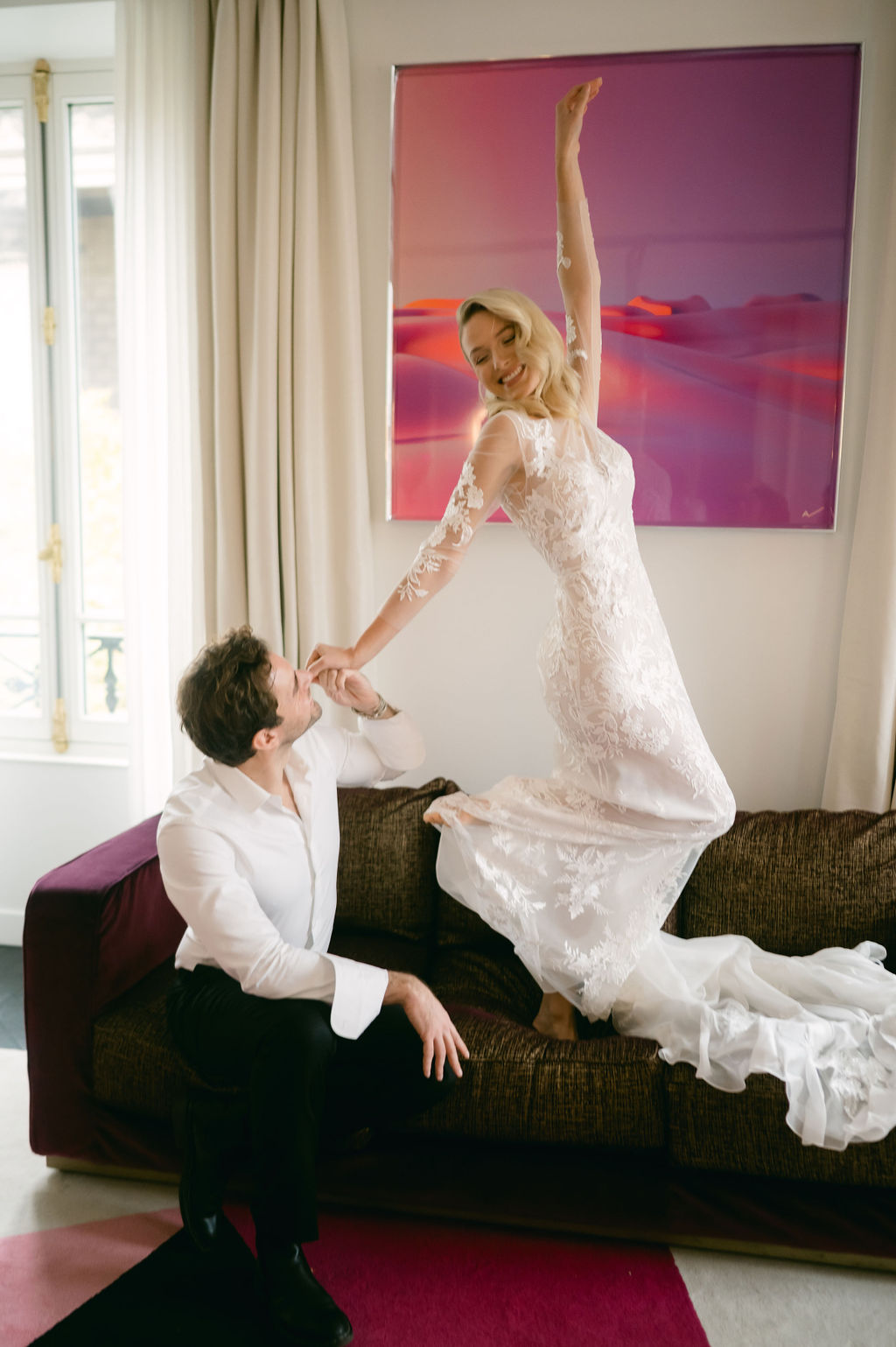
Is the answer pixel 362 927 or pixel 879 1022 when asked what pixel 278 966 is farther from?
pixel 879 1022

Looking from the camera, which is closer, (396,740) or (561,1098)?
(561,1098)

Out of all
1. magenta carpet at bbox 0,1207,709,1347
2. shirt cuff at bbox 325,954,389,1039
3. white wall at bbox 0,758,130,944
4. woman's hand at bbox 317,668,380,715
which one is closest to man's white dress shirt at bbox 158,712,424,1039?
shirt cuff at bbox 325,954,389,1039

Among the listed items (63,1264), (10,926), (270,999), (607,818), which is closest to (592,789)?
(607,818)

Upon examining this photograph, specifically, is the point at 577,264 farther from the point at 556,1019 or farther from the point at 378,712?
the point at 556,1019

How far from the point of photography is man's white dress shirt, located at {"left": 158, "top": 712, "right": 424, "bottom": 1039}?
1719 mm

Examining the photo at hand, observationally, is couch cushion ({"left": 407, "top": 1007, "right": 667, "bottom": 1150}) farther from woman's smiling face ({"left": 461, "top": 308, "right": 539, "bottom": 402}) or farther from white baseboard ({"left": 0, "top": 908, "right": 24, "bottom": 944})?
white baseboard ({"left": 0, "top": 908, "right": 24, "bottom": 944})

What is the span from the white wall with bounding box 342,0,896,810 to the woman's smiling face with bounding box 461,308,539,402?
0.88 metres

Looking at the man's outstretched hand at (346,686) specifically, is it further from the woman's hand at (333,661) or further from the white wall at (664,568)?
the white wall at (664,568)

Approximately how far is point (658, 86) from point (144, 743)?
2.29 metres

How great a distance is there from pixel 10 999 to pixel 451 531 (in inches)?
79.7

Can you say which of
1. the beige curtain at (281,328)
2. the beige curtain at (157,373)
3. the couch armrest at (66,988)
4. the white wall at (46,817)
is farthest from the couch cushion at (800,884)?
the white wall at (46,817)

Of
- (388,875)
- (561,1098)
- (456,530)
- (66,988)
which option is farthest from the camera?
(388,875)

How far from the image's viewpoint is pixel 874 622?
2609 mm

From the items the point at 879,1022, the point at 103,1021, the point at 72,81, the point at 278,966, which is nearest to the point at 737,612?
the point at 879,1022
